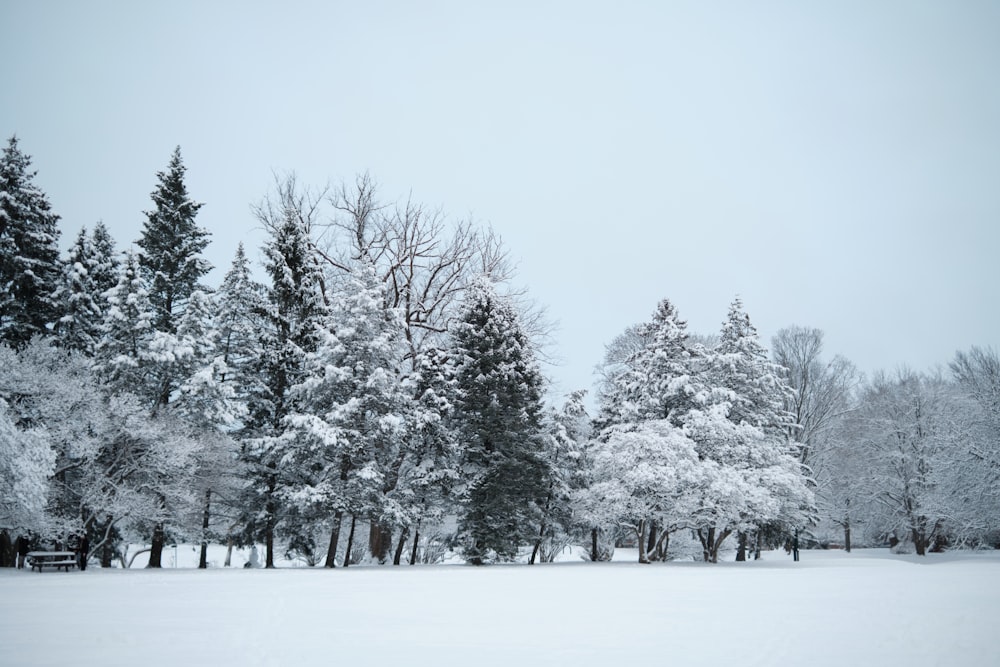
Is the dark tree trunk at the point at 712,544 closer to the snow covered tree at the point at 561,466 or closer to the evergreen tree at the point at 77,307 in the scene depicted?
the snow covered tree at the point at 561,466

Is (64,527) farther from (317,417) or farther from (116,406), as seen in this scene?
(317,417)

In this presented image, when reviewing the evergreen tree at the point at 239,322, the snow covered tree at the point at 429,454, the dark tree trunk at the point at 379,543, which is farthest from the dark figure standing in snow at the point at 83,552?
the dark tree trunk at the point at 379,543

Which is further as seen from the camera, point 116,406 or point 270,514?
point 270,514

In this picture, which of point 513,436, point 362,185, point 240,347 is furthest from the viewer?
point 362,185

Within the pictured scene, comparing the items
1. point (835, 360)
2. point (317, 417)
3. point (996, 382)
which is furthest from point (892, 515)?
point (317, 417)

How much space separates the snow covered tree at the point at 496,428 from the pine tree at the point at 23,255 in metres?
18.0

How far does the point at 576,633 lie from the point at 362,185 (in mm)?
31072

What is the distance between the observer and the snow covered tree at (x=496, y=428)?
103 feet

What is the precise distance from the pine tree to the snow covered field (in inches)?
528

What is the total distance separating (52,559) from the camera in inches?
942

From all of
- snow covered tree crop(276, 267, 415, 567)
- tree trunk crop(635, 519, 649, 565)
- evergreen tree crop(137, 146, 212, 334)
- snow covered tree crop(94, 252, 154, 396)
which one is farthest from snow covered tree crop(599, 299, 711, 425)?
snow covered tree crop(94, 252, 154, 396)

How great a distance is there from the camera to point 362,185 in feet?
120

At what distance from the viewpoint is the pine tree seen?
26906mm

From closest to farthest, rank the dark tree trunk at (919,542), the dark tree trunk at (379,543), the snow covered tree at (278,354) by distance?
the snow covered tree at (278,354)
the dark tree trunk at (379,543)
the dark tree trunk at (919,542)
